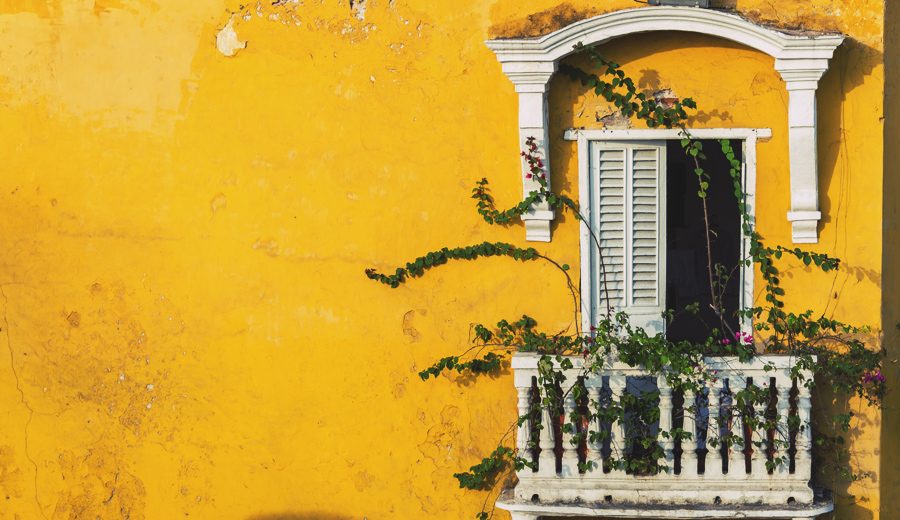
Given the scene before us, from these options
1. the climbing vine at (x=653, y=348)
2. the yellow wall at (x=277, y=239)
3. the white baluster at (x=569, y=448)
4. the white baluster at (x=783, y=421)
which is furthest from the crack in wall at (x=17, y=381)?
the white baluster at (x=783, y=421)

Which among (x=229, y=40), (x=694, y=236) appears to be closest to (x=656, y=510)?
(x=229, y=40)

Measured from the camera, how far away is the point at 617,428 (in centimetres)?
719

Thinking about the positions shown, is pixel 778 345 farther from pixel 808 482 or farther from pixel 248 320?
pixel 248 320

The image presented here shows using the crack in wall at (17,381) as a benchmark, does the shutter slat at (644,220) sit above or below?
above

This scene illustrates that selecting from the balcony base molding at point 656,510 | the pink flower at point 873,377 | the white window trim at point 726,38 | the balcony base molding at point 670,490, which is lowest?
the balcony base molding at point 656,510

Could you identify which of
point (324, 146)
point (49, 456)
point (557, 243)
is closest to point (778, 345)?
point (557, 243)

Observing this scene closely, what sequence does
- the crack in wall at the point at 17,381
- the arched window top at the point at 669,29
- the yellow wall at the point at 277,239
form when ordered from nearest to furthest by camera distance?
the arched window top at the point at 669,29 < the yellow wall at the point at 277,239 < the crack in wall at the point at 17,381

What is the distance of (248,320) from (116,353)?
34.5 inches

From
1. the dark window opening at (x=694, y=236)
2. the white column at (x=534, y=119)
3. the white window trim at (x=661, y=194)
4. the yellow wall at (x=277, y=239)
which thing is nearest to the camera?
the white column at (x=534, y=119)

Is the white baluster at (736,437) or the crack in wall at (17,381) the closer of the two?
the white baluster at (736,437)

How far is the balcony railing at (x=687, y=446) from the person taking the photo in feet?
23.3

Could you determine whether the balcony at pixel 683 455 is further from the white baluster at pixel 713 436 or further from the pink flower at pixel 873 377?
the pink flower at pixel 873 377

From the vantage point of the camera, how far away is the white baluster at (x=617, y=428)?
7.18m

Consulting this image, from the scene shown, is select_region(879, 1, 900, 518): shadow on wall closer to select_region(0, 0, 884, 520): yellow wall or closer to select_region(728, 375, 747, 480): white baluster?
select_region(0, 0, 884, 520): yellow wall
